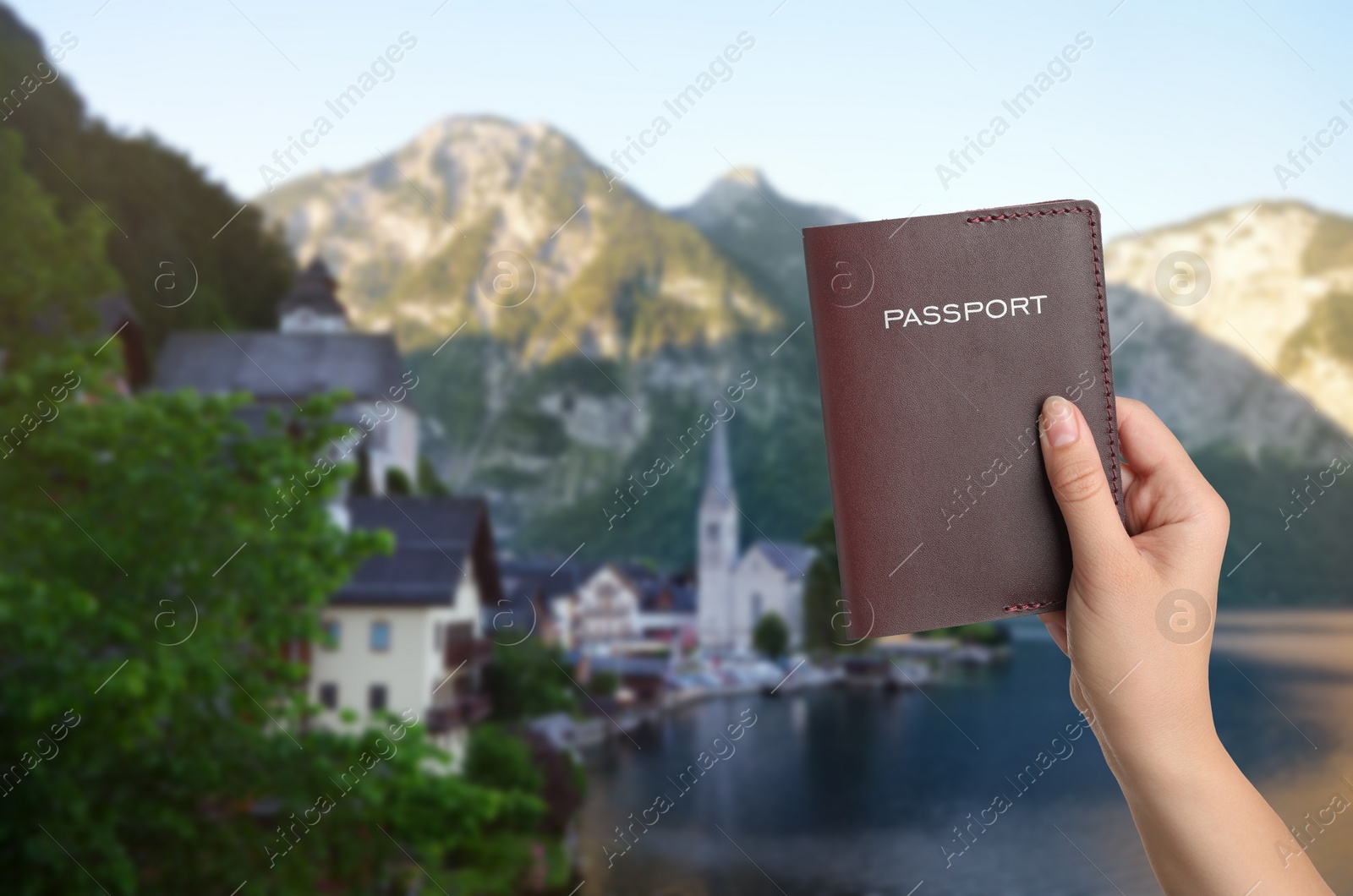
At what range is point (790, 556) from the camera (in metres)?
4.65

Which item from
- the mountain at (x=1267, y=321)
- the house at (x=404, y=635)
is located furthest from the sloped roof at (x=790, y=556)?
the mountain at (x=1267, y=321)

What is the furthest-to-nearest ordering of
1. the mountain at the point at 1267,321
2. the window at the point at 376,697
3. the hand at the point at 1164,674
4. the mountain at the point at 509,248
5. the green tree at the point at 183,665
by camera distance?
the mountain at the point at 1267,321 < the mountain at the point at 509,248 < the window at the point at 376,697 < the green tree at the point at 183,665 < the hand at the point at 1164,674

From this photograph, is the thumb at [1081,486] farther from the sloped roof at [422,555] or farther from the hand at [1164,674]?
the sloped roof at [422,555]

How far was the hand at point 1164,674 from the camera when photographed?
0.61 m

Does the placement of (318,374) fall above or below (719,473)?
below

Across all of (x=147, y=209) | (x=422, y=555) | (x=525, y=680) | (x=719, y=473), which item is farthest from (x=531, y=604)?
(x=147, y=209)

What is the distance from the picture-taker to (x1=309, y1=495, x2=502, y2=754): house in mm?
4238

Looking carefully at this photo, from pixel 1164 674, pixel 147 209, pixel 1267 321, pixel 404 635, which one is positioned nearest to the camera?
pixel 1164 674

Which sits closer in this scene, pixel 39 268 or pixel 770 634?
pixel 39 268

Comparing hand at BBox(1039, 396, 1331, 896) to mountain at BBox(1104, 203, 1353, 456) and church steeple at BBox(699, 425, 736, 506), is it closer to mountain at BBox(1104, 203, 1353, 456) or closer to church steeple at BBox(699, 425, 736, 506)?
church steeple at BBox(699, 425, 736, 506)

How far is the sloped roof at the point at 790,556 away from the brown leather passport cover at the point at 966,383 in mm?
3973

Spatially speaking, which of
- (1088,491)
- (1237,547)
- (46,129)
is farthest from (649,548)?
(1088,491)

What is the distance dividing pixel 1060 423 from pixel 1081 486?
0.04 meters

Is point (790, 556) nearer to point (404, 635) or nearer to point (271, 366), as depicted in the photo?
point (404, 635)
